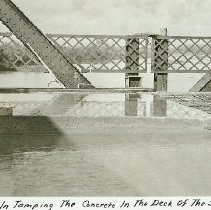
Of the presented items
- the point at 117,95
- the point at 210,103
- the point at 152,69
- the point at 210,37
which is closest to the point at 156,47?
the point at 152,69

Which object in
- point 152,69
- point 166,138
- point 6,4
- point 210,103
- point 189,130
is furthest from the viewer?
point 152,69

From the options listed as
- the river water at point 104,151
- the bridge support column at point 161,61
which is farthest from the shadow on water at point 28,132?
the bridge support column at point 161,61

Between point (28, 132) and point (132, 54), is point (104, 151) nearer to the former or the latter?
point (28, 132)

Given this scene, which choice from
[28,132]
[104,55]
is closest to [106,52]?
[104,55]

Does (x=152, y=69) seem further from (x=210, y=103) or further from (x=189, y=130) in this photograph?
(x=189, y=130)

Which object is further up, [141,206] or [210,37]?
[210,37]

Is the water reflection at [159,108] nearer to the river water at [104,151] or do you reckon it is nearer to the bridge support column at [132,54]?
the river water at [104,151]
